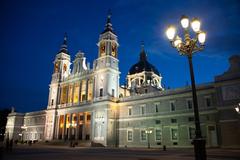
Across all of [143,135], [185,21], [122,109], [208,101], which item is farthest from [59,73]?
[185,21]

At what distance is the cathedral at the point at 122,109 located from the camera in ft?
116

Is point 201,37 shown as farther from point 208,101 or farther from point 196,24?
point 208,101

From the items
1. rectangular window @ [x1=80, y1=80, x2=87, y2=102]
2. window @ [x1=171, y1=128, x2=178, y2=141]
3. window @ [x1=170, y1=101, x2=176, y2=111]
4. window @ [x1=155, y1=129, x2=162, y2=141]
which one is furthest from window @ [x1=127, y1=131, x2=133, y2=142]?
rectangular window @ [x1=80, y1=80, x2=87, y2=102]

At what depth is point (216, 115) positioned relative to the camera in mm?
36750

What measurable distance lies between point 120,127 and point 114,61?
659 inches

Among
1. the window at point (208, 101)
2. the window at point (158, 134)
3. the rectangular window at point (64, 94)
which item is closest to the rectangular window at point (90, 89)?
the rectangular window at point (64, 94)

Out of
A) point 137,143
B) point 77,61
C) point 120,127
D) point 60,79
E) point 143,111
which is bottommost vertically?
point 137,143

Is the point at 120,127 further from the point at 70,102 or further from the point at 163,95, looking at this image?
the point at 70,102

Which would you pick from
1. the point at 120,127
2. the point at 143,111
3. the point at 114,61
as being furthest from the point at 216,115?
the point at 114,61

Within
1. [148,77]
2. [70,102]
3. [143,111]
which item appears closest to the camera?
[143,111]

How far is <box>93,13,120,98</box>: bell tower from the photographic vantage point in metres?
52.9

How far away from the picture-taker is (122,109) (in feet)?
169

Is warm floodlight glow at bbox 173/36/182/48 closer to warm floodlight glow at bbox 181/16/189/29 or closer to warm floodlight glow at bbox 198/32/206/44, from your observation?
warm floodlight glow at bbox 181/16/189/29

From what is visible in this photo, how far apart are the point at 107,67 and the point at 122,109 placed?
10.8 m
